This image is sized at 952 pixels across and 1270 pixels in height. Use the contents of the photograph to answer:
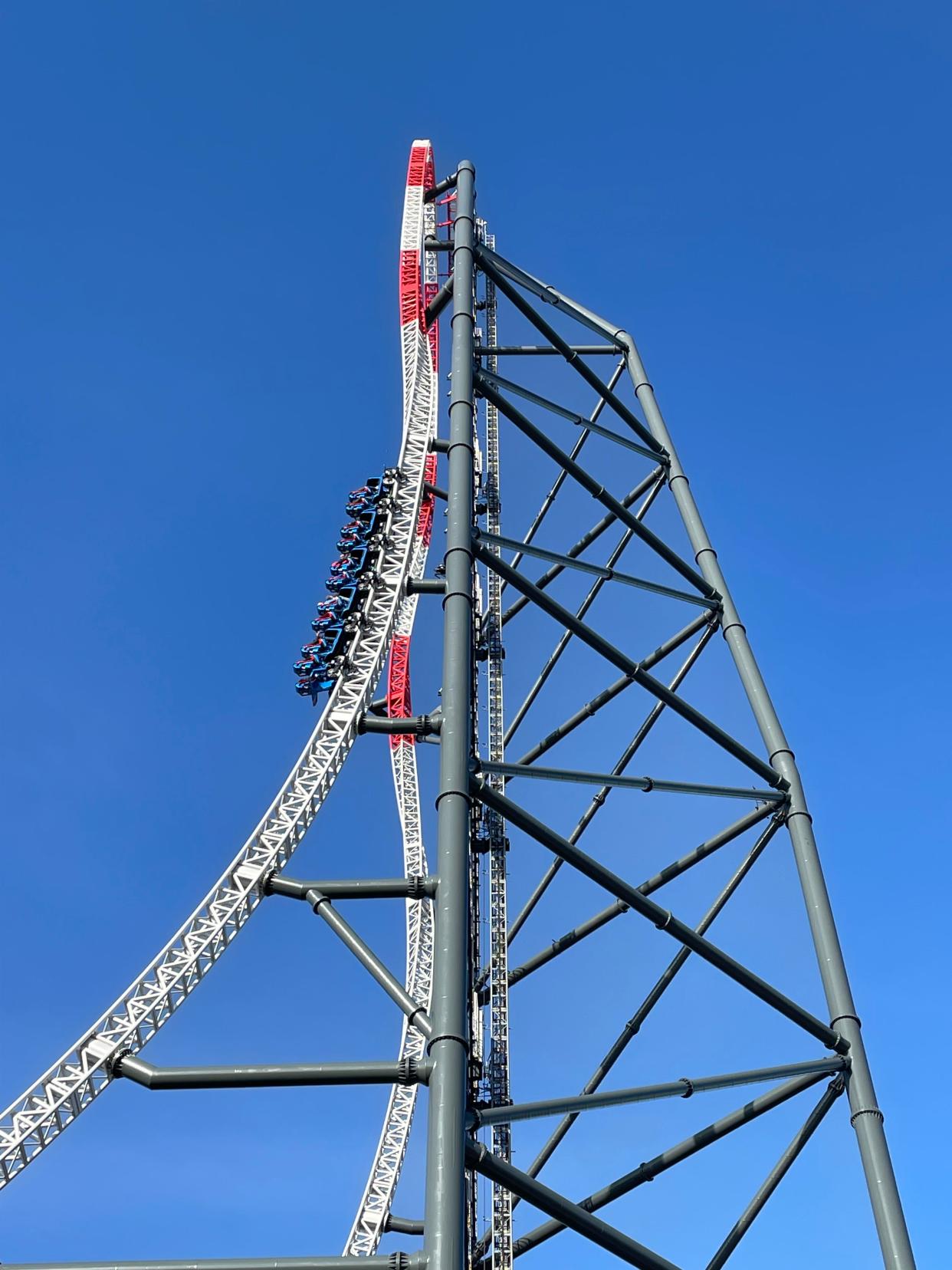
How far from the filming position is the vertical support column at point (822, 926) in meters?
9.48

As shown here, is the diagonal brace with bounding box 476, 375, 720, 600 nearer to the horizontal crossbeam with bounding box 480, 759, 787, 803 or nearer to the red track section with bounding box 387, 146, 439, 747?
the horizontal crossbeam with bounding box 480, 759, 787, 803

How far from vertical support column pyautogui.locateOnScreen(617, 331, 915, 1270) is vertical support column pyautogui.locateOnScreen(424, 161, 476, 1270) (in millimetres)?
3337

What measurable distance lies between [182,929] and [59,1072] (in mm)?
1958

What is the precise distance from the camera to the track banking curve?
13.9 m

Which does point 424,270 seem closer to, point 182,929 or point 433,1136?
point 182,929

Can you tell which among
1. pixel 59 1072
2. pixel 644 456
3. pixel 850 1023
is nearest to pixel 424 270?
pixel 644 456

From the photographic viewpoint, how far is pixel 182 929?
14812 mm

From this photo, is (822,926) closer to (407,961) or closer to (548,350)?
(548,350)

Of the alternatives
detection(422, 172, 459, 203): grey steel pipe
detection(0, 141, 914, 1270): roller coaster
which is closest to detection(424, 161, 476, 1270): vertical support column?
detection(0, 141, 914, 1270): roller coaster

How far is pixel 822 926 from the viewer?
11.1 meters

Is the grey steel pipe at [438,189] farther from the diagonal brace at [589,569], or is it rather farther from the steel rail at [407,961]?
the diagonal brace at [589,569]

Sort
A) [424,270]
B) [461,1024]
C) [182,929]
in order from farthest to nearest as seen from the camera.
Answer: [424,270], [182,929], [461,1024]

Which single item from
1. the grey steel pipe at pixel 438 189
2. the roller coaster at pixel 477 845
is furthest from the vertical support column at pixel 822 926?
the grey steel pipe at pixel 438 189

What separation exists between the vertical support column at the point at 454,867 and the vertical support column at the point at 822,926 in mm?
3337
